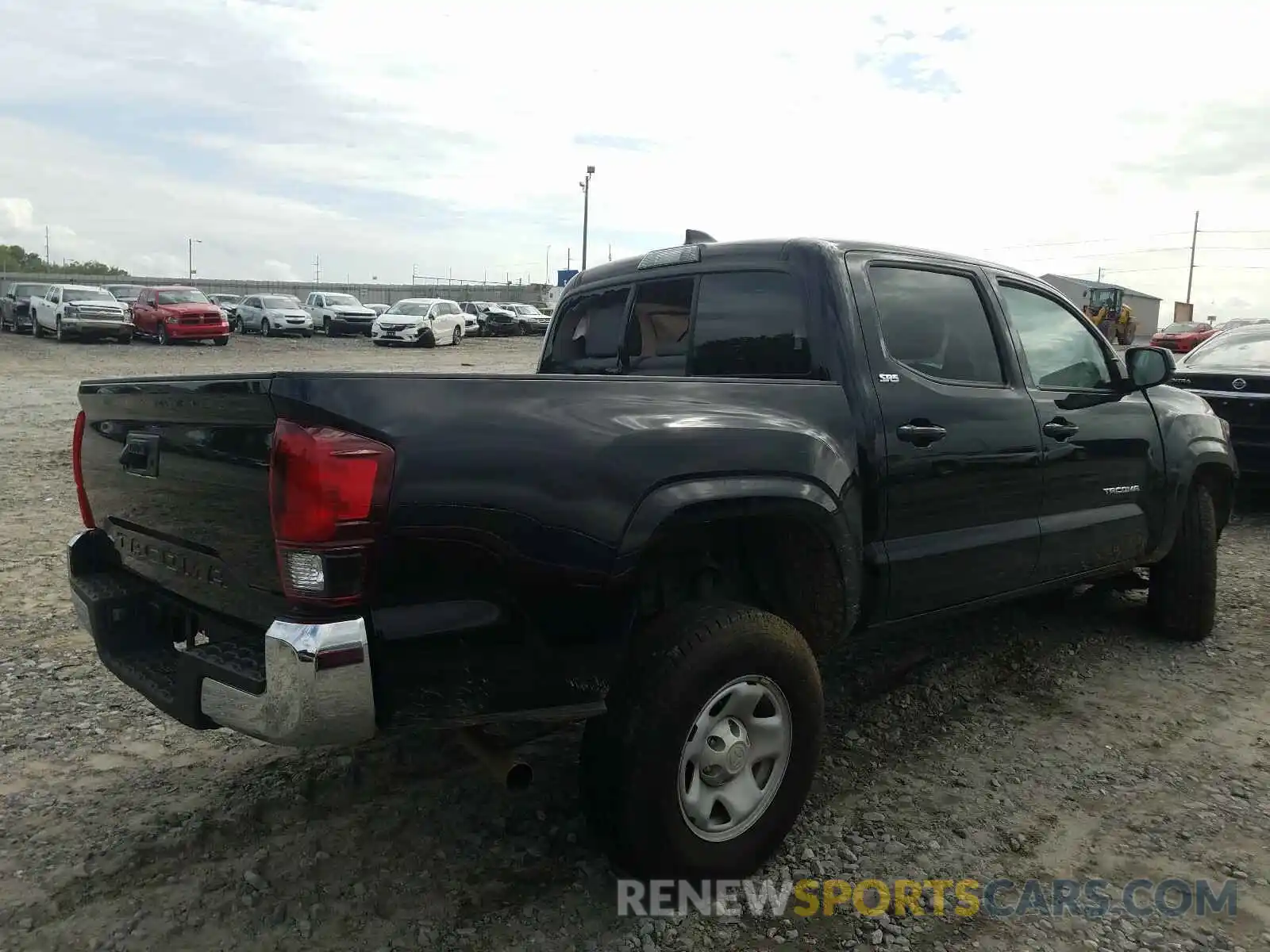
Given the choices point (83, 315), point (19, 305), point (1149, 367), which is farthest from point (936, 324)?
point (19, 305)

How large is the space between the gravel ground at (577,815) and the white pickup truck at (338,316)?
32795mm

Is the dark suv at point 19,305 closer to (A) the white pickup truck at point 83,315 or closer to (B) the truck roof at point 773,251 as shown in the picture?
(A) the white pickup truck at point 83,315

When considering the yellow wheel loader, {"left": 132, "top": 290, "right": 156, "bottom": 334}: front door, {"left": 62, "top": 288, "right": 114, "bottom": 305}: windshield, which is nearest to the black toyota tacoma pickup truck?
{"left": 132, "top": 290, "right": 156, "bottom": 334}: front door

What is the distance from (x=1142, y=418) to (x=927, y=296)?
160 cm

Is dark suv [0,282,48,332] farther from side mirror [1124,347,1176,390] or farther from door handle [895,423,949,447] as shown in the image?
door handle [895,423,949,447]

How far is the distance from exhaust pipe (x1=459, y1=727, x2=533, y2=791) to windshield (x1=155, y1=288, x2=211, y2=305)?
30.1 m

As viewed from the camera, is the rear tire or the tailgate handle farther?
the rear tire

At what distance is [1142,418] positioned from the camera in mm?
4555

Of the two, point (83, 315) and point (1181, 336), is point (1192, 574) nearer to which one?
point (83, 315)

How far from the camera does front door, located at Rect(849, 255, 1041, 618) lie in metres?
3.34

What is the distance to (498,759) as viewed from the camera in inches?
98.3

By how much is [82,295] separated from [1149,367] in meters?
31.5

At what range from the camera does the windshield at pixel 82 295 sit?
93.4 feet

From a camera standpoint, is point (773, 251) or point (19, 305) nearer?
point (773, 251)
